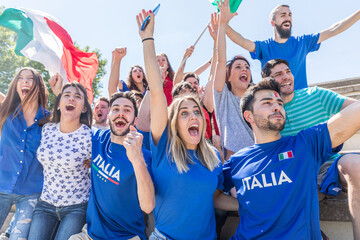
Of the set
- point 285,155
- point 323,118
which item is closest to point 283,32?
point 323,118

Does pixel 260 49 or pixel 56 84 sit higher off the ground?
pixel 260 49

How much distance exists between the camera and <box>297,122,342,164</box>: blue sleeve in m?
2.42

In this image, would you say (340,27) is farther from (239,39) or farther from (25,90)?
(25,90)

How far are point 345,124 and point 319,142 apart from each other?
251mm

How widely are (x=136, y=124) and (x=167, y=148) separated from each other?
40.6 inches

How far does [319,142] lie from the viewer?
2.46 m

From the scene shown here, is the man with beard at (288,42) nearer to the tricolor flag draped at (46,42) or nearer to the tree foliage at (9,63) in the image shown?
the tricolor flag draped at (46,42)

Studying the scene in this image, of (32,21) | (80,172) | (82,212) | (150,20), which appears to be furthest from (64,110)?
(32,21)

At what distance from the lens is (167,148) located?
279cm

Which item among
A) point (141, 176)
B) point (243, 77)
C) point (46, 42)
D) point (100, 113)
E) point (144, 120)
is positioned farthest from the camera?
point (46, 42)

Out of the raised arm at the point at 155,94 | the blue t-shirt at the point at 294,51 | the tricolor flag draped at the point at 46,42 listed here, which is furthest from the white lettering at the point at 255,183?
the tricolor flag draped at the point at 46,42

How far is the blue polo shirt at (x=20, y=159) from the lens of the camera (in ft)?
11.4

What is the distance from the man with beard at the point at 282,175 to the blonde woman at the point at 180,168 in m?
0.28

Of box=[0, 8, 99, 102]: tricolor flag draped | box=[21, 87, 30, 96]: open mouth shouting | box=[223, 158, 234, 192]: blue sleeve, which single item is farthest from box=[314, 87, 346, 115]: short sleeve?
box=[0, 8, 99, 102]: tricolor flag draped
